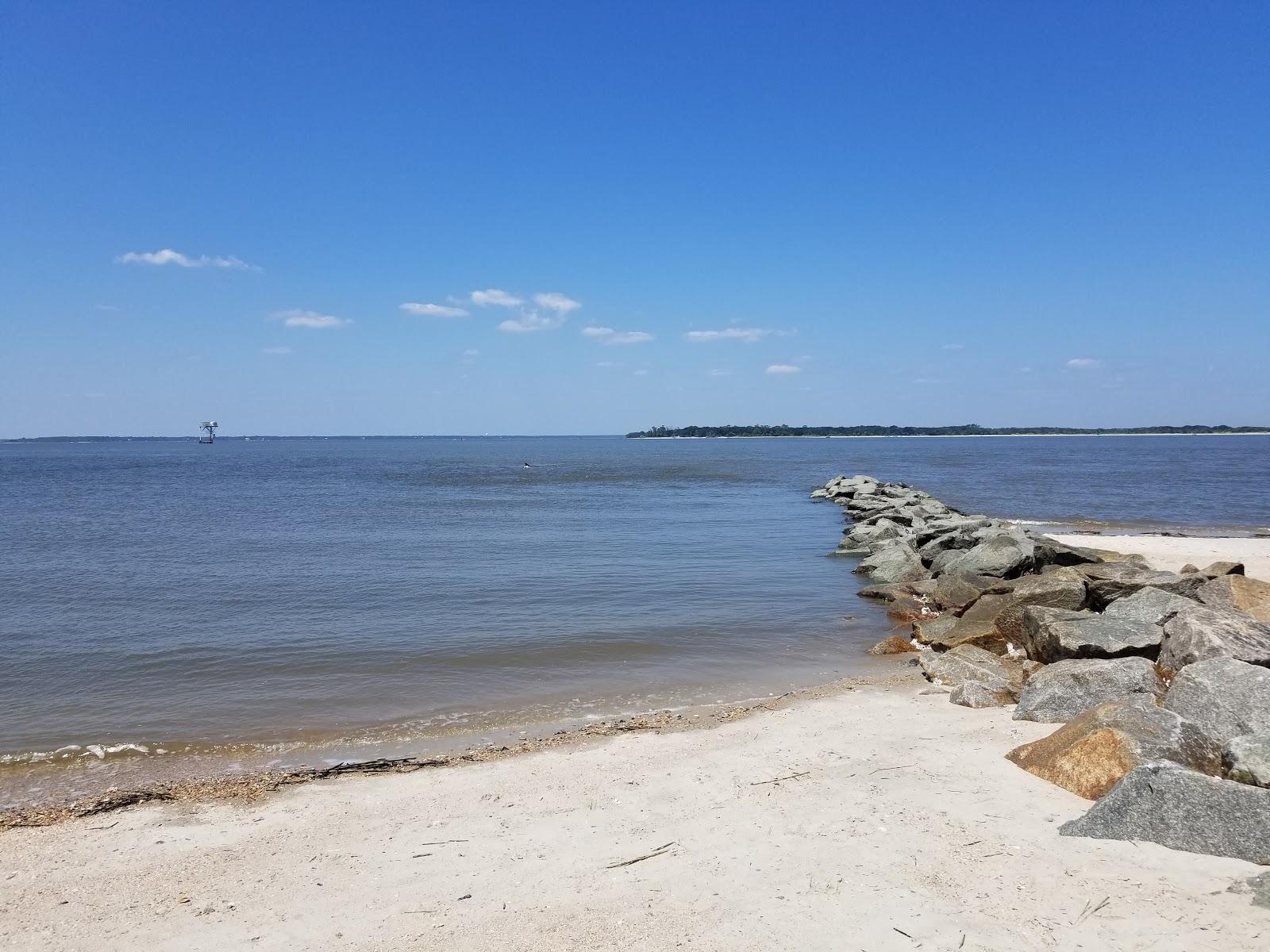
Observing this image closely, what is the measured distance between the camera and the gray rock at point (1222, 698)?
20.6 feet

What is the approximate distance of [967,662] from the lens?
10.4m

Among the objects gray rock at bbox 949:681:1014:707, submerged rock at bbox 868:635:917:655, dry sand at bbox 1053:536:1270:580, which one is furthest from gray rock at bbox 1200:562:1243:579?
gray rock at bbox 949:681:1014:707

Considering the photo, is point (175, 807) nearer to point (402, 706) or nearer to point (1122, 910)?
point (402, 706)

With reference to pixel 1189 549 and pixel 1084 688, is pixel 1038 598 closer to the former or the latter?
pixel 1084 688

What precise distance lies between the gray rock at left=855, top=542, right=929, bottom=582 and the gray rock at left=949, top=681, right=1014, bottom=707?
920 cm

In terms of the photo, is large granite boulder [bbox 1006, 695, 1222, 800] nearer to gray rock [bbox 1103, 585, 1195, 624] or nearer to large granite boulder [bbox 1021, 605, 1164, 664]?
large granite boulder [bbox 1021, 605, 1164, 664]

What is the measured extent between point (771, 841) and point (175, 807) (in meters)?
5.00

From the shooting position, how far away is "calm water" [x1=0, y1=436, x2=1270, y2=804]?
369 inches

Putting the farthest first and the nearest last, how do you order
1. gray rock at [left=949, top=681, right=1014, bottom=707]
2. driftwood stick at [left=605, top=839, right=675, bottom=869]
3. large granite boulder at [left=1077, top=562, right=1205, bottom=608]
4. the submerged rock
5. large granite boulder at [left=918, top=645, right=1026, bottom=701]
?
A: the submerged rock, large granite boulder at [left=1077, top=562, right=1205, bottom=608], large granite boulder at [left=918, top=645, right=1026, bottom=701], gray rock at [left=949, top=681, right=1014, bottom=707], driftwood stick at [left=605, top=839, right=675, bottom=869]

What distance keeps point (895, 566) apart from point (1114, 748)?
13057mm

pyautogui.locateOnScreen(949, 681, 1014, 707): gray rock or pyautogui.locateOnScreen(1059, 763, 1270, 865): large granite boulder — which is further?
pyautogui.locateOnScreen(949, 681, 1014, 707): gray rock

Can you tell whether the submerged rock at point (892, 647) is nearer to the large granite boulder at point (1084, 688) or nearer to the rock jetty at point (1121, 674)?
the rock jetty at point (1121, 674)

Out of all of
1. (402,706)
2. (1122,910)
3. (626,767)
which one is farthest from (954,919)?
(402,706)

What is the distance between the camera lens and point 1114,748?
245 inches
